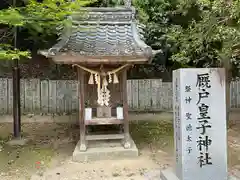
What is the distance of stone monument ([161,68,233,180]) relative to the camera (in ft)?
16.7

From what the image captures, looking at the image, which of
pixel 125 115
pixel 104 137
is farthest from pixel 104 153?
pixel 125 115

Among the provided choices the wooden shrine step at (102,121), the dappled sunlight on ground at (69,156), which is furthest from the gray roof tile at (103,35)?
the dappled sunlight on ground at (69,156)

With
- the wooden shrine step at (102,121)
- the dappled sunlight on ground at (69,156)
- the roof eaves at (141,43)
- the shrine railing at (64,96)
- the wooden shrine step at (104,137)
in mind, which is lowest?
the dappled sunlight on ground at (69,156)

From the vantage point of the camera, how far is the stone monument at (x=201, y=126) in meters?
5.09

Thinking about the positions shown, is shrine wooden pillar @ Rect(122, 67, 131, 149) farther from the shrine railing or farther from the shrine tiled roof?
the shrine railing

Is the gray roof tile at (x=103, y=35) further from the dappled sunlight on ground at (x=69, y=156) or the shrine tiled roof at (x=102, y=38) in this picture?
the dappled sunlight on ground at (x=69, y=156)

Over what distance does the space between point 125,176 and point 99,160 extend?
1.25 metres

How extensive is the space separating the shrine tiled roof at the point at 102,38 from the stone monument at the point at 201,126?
2.04 meters

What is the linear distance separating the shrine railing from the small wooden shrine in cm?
464

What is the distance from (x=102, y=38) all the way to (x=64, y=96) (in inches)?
217

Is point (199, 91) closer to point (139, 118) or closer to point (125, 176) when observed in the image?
point (125, 176)

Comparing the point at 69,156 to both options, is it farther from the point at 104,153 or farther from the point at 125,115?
the point at 125,115

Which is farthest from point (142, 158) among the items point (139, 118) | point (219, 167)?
point (139, 118)

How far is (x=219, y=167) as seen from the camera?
513cm
